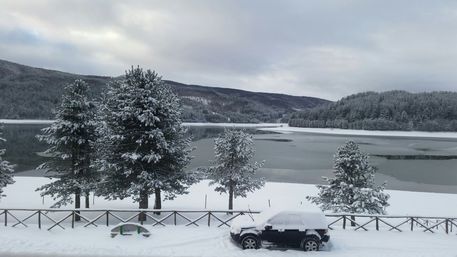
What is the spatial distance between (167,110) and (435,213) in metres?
23.5

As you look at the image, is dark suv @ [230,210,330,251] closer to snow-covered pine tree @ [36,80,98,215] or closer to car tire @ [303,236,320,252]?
car tire @ [303,236,320,252]

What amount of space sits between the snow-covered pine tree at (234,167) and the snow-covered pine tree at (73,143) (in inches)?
361

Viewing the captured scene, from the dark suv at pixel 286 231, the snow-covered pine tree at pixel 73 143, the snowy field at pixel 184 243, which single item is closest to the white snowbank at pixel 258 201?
the snow-covered pine tree at pixel 73 143

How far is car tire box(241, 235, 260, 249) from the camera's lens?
15.8m

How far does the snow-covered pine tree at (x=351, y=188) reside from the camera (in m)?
25.1

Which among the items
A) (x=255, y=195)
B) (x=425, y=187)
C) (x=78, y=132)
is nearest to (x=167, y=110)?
(x=78, y=132)

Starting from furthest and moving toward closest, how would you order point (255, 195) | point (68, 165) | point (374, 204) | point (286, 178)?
point (286, 178) < point (255, 195) < point (68, 165) < point (374, 204)

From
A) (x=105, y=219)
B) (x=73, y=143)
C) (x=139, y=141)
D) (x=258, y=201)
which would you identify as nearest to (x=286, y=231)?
(x=139, y=141)

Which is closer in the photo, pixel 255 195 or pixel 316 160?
pixel 255 195

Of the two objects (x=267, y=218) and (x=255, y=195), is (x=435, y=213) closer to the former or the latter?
(x=255, y=195)

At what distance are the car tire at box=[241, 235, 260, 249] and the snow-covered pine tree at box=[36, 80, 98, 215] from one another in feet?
44.6

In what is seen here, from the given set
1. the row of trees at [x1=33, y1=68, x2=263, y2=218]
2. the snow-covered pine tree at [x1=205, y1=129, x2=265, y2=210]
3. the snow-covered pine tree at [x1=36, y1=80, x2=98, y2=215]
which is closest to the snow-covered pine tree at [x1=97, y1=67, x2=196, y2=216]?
the row of trees at [x1=33, y1=68, x2=263, y2=218]

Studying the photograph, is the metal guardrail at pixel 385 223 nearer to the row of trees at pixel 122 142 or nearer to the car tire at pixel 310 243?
the car tire at pixel 310 243

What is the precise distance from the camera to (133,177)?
25.0 m
